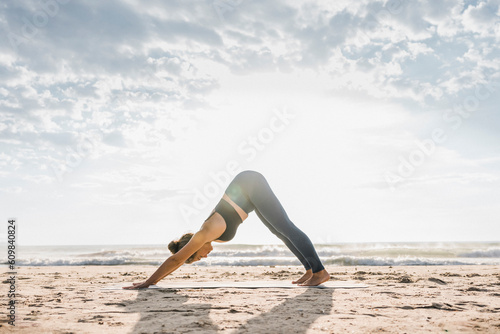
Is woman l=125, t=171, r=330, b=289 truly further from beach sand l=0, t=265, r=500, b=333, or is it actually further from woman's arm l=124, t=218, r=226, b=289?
beach sand l=0, t=265, r=500, b=333

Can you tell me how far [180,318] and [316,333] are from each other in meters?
1.20

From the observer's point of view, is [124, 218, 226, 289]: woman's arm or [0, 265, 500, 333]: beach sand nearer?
[0, 265, 500, 333]: beach sand

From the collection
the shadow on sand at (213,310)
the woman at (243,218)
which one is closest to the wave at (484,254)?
the woman at (243,218)

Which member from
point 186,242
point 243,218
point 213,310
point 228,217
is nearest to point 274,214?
point 243,218

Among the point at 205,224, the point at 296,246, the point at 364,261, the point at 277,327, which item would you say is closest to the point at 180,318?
the point at 277,327

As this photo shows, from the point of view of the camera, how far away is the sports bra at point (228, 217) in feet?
15.7

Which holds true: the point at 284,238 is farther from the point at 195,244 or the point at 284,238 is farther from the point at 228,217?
the point at 195,244

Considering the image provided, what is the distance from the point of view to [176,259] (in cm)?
453

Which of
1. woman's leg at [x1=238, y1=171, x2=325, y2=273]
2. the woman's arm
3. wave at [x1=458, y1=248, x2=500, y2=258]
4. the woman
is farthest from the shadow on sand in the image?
wave at [x1=458, y1=248, x2=500, y2=258]

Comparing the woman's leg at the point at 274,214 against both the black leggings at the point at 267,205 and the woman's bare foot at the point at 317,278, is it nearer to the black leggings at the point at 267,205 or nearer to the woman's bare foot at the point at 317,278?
the black leggings at the point at 267,205

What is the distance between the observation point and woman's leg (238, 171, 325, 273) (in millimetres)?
4867

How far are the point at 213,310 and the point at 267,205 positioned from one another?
1.67 m

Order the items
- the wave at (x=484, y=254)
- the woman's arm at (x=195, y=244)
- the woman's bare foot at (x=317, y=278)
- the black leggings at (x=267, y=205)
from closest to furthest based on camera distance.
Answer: the woman's arm at (x=195, y=244) < the black leggings at (x=267, y=205) < the woman's bare foot at (x=317, y=278) < the wave at (x=484, y=254)

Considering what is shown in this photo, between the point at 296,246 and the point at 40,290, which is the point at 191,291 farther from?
the point at 40,290
